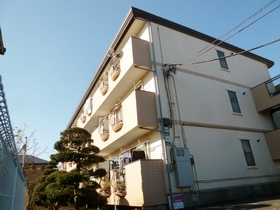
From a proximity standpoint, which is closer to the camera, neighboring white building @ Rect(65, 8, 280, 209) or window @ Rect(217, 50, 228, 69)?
neighboring white building @ Rect(65, 8, 280, 209)

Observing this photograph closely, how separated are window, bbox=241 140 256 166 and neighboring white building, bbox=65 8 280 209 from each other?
0.20ft

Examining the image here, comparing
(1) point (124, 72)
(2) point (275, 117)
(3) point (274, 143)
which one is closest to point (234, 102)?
(3) point (274, 143)

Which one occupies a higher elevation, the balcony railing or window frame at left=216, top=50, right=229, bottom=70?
window frame at left=216, top=50, right=229, bottom=70

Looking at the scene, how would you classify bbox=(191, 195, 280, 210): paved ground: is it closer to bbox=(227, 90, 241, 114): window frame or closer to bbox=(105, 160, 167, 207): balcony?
bbox=(105, 160, 167, 207): balcony

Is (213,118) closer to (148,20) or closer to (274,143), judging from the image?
(274,143)

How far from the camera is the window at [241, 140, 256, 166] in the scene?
36.4ft

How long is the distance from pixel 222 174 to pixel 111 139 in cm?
600

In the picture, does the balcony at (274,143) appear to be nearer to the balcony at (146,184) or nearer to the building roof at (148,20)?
the building roof at (148,20)

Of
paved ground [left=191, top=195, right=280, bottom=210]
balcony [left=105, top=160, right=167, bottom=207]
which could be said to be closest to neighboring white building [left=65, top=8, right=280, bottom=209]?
balcony [left=105, top=160, right=167, bottom=207]

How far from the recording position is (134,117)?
29.5ft

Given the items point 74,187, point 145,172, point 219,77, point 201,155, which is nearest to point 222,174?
point 201,155

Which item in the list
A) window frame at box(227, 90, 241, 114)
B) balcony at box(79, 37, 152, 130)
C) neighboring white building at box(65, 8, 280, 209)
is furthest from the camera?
window frame at box(227, 90, 241, 114)

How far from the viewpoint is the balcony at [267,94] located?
12500 millimetres

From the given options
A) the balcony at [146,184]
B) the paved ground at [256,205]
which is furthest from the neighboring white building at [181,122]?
the paved ground at [256,205]
